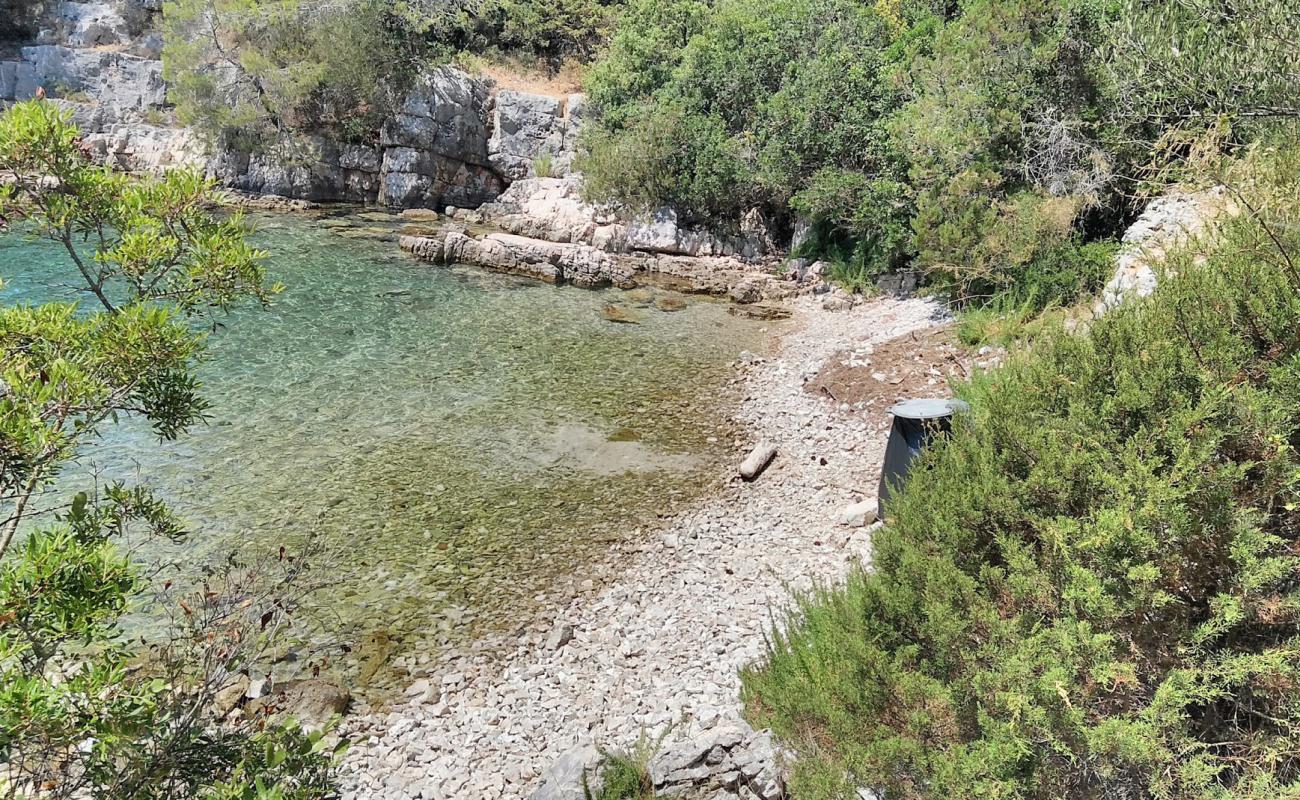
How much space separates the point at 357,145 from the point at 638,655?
31830 mm

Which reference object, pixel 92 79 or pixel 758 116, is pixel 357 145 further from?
pixel 758 116

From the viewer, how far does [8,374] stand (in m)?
2.23

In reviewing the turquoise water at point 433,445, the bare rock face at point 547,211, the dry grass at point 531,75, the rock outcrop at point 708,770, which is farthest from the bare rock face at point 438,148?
the rock outcrop at point 708,770

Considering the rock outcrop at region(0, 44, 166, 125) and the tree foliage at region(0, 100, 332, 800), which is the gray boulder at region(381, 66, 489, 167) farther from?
the tree foliage at region(0, 100, 332, 800)

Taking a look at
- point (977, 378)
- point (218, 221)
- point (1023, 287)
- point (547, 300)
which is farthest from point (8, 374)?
point (547, 300)

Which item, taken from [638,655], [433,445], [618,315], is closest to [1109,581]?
[638,655]

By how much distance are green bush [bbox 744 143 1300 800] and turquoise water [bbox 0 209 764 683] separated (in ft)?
13.2

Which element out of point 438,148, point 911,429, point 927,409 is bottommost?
point 438,148

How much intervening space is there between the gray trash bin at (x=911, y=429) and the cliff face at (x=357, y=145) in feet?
86.5

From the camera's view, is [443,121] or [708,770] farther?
[443,121]

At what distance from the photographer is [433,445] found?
10086 millimetres

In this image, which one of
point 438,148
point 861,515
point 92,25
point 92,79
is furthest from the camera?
point 92,25

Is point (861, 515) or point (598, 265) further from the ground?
point (861, 515)

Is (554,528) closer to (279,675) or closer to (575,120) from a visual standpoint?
(279,675)
